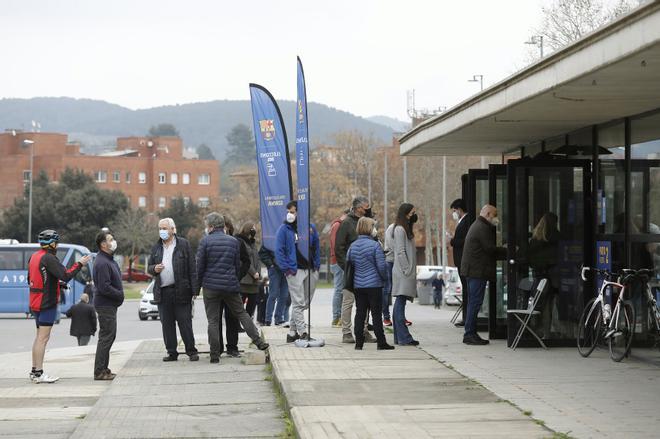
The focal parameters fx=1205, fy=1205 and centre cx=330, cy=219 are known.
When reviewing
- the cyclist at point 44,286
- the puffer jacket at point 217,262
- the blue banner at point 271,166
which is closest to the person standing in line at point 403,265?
the puffer jacket at point 217,262

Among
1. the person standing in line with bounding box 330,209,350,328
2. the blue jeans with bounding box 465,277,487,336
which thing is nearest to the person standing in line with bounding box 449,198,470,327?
the person standing in line with bounding box 330,209,350,328

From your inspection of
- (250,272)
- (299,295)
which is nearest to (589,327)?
(299,295)

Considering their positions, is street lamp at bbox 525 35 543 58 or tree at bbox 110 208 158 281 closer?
street lamp at bbox 525 35 543 58

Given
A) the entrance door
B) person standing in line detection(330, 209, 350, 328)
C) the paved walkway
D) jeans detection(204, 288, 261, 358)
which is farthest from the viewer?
person standing in line detection(330, 209, 350, 328)

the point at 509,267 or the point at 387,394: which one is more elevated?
the point at 509,267

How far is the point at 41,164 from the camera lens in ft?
447

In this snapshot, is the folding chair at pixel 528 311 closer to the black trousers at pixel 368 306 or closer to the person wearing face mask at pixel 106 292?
the black trousers at pixel 368 306

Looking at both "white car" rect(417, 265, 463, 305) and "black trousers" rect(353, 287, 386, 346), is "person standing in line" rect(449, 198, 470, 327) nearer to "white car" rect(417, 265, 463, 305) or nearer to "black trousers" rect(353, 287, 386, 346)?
"black trousers" rect(353, 287, 386, 346)

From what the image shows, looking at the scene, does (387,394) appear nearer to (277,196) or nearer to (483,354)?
(483,354)

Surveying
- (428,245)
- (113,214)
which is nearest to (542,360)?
(428,245)

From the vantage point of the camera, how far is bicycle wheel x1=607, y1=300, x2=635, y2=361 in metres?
13.5

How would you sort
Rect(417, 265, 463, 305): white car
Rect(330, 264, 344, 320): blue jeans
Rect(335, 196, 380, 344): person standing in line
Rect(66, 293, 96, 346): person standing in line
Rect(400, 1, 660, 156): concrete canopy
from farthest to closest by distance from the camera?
Rect(417, 265, 463, 305): white car
Rect(66, 293, 96, 346): person standing in line
Rect(330, 264, 344, 320): blue jeans
Rect(335, 196, 380, 344): person standing in line
Rect(400, 1, 660, 156): concrete canopy

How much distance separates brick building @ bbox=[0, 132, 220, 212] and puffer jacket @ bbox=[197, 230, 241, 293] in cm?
12099

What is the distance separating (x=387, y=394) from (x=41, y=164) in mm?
129624
